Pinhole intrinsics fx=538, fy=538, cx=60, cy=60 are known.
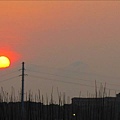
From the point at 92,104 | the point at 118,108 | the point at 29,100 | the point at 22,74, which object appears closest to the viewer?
the point at 29,100

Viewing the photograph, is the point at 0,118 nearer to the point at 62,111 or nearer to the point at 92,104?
the point at 62,111

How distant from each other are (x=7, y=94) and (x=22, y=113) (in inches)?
29.1

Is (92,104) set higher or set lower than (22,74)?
lower

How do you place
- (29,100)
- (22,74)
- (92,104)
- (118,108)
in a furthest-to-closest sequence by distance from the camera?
(22,74) < (118,108) < (92,104) < (29,100)

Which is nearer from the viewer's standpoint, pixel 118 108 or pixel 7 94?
pixel 7 94

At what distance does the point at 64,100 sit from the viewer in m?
10.6

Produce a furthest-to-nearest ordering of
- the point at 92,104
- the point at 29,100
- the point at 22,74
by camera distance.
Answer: the point at 22,74 → the point at 92,104 → the point at 29,100

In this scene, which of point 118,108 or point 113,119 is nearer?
point 113,119

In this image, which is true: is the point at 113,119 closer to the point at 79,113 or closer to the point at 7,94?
the point at 79,113

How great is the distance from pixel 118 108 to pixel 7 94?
2.95 m

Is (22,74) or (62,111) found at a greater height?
(22,74)

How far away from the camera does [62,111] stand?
10617 millimetres

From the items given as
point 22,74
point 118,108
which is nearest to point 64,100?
point 118,108

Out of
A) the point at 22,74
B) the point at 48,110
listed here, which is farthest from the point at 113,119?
the point at 22,74
